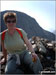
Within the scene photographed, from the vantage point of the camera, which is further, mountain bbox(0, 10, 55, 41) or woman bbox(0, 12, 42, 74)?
mountain bbox(0, 10, 55, 41)

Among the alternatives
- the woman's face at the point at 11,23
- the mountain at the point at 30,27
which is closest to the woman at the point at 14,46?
the woman's face at the point at 11,23

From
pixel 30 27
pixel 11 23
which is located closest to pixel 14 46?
pixel 11 23

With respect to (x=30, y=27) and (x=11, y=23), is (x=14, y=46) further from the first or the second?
(x=30, y=27)

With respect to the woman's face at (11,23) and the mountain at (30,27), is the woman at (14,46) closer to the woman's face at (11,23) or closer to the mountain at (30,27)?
the woman's face at (11,23)

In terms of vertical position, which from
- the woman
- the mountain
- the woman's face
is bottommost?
the woman

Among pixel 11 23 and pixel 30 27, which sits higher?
pixel 30 27

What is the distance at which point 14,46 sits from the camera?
333cm

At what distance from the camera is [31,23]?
28.2 metres

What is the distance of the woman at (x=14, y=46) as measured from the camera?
10.8 feet

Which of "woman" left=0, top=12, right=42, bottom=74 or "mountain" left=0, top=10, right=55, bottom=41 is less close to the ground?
"mountain" left=0, top=10, right=55, bottom=41

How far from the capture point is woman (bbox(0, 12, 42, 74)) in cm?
329

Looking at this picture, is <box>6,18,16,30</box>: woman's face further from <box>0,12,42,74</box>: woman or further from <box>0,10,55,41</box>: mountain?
<box>0,10,55,41</box>: mountain

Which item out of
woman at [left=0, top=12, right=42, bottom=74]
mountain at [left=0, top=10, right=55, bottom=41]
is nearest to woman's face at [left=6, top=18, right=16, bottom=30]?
woman at [left=0, top=12, right=42, bottom=74]

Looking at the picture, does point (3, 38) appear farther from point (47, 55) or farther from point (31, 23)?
point (31, 23)
